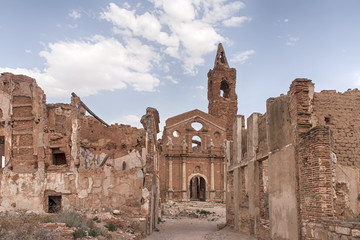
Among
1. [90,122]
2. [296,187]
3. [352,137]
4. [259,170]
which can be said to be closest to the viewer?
[296,187]

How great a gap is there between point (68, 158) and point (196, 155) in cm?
2430

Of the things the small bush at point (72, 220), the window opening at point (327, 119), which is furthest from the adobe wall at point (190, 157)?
the window opening at point (327, 119)

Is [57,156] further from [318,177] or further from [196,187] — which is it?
[196,187]

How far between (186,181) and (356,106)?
91.2 feet

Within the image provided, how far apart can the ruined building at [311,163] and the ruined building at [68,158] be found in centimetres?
498

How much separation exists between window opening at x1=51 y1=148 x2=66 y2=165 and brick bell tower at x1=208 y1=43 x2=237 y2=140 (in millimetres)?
29956

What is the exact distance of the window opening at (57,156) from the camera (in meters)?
15.4

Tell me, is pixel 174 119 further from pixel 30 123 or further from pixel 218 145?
pixel 30 123

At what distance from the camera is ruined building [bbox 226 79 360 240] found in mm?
8406

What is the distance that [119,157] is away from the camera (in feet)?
49.6

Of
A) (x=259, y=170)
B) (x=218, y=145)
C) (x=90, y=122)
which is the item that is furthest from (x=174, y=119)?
(x=259, y=170)

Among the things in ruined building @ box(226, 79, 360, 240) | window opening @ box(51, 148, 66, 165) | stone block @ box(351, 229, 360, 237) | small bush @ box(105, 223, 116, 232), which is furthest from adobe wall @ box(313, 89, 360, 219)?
window opening @ box(51, 148, 66, 165)

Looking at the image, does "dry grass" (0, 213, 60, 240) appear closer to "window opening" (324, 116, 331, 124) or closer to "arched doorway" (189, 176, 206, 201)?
"window opening" (324, 116, 331, 124)

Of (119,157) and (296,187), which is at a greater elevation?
(119,157)
